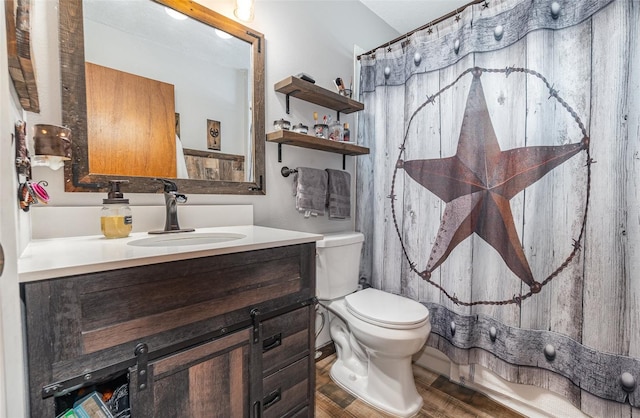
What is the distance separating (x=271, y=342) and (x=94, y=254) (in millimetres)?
612

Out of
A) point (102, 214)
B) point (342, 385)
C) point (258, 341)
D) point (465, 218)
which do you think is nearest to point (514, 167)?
point (465, 218)

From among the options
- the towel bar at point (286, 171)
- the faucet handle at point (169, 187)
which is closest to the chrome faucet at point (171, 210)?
the faucet handle at point (169, 187)

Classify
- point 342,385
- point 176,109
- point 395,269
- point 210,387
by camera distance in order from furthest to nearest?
point 395,269, point 342,385, point 176,109, point 210,387

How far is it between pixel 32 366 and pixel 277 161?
125 cm

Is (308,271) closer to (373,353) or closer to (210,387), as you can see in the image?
(210,387)

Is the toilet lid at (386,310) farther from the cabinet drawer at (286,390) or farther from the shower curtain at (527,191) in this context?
the cabinet drawer at (286,390)

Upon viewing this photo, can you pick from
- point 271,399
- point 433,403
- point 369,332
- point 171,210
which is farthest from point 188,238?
point 433,403

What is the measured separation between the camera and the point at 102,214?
0.98 m

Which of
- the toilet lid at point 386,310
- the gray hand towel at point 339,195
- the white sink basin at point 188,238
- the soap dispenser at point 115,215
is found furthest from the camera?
the gray hand towel at point 339,195

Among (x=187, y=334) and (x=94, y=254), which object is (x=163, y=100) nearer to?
(x=94, y=254)

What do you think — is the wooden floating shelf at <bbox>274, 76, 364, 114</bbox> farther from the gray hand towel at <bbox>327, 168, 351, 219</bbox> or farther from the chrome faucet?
the chrome faucet

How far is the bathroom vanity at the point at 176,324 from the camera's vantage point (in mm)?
597

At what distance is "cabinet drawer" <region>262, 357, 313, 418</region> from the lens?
3.22 feet

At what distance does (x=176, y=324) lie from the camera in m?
0.76
